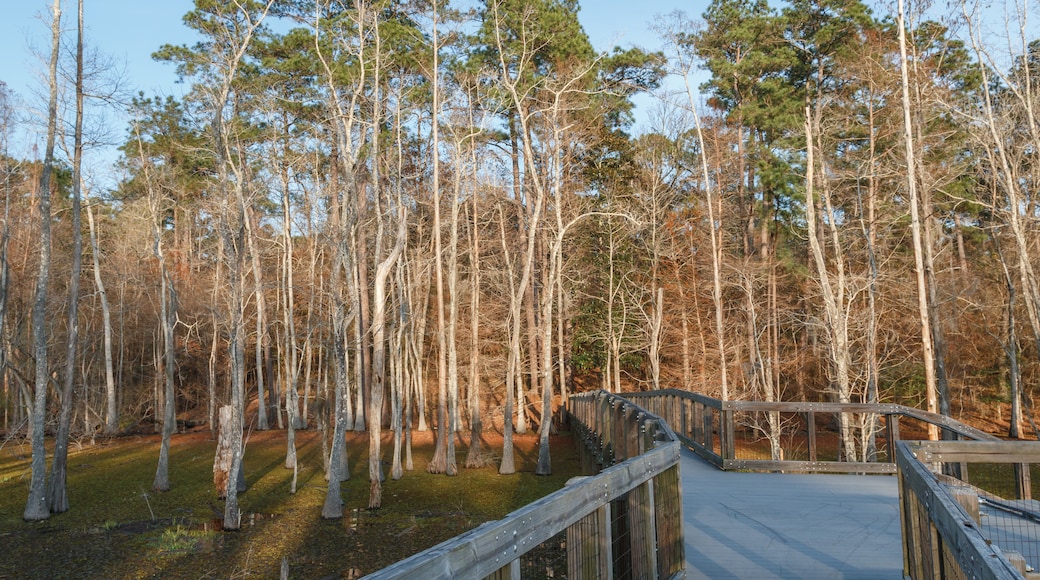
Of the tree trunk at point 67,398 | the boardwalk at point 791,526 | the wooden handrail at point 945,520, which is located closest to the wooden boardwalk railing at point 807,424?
the boardwalk at point 791,526

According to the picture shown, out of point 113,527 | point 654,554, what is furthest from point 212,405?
point 654,554

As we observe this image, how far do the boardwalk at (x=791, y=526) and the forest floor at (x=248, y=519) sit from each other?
286cm

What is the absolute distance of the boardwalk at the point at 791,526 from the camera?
5031 mm

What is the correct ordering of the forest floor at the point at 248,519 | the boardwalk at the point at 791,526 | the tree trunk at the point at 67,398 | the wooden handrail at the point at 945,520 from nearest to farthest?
the wooden handrail at the point at 945,520 → the boardwalk at the point at 791,526 → the forest floor at the point at 248,519 → the tree trunk at the point at 67,398

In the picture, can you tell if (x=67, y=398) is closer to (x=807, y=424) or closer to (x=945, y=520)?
(x=807, y=424)

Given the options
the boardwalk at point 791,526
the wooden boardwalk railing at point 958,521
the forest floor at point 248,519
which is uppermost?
the wooden boardwalk railing at point 958,521

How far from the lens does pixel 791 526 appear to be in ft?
20.6

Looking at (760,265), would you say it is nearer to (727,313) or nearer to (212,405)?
(727,313)

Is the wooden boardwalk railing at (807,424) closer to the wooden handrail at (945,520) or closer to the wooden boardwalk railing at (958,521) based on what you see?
the wooden boardwalk railing at (958,521)

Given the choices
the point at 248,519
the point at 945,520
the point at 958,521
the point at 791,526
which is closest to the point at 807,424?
the point at 791,526

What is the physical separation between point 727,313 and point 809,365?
391cm

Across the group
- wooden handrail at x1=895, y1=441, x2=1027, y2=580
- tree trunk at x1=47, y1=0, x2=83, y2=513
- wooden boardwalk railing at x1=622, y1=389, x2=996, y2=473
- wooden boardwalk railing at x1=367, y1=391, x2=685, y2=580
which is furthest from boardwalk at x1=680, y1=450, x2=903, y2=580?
tree trunk at x1=47, y1=0, x2=83, y2=513

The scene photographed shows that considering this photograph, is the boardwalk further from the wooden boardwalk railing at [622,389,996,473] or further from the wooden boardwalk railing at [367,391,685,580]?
the wooden boardwalk railing at [367,391,685,580]

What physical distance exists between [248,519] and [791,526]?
12482 mm
